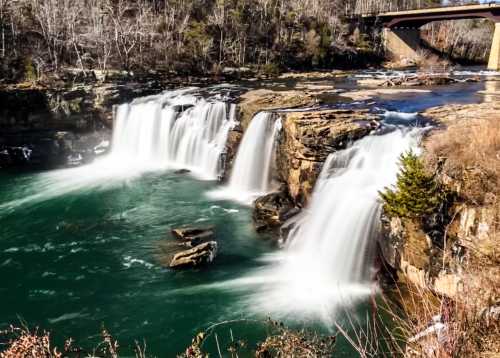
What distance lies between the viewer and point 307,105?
24812 mm

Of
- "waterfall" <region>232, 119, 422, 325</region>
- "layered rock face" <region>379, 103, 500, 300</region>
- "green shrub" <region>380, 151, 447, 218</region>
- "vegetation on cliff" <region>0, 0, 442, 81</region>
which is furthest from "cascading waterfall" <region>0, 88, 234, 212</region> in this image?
"green shrub" <region>380, 151, 447, 218</region>

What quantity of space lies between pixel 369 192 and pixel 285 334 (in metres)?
10.8

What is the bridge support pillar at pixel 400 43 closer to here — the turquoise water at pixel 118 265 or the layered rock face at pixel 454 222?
the turquoise water at pixel 118 265

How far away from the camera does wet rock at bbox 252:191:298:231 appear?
18.5m

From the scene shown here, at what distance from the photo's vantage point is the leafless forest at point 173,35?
40.8m

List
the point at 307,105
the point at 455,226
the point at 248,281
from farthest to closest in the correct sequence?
the point at 307,105 < the point at 248,281 < the point at 455,226

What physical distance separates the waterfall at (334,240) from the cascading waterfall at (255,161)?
16.6 feet

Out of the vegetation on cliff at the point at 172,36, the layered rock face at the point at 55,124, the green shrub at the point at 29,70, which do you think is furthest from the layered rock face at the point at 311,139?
the vegetation on cliff at the point at 172,36

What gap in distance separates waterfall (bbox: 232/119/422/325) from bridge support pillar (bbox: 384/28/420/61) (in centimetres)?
5907

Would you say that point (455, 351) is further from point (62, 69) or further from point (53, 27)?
point (53, 27)

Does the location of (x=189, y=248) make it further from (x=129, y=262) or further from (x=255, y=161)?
(x=255, y=161)

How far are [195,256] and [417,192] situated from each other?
765cm

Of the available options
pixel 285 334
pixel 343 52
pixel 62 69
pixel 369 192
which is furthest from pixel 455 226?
pixel 343 52

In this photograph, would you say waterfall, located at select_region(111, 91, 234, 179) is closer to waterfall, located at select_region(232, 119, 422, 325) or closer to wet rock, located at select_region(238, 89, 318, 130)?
wet rock, located at select_region(238, 89, 318, 130)
